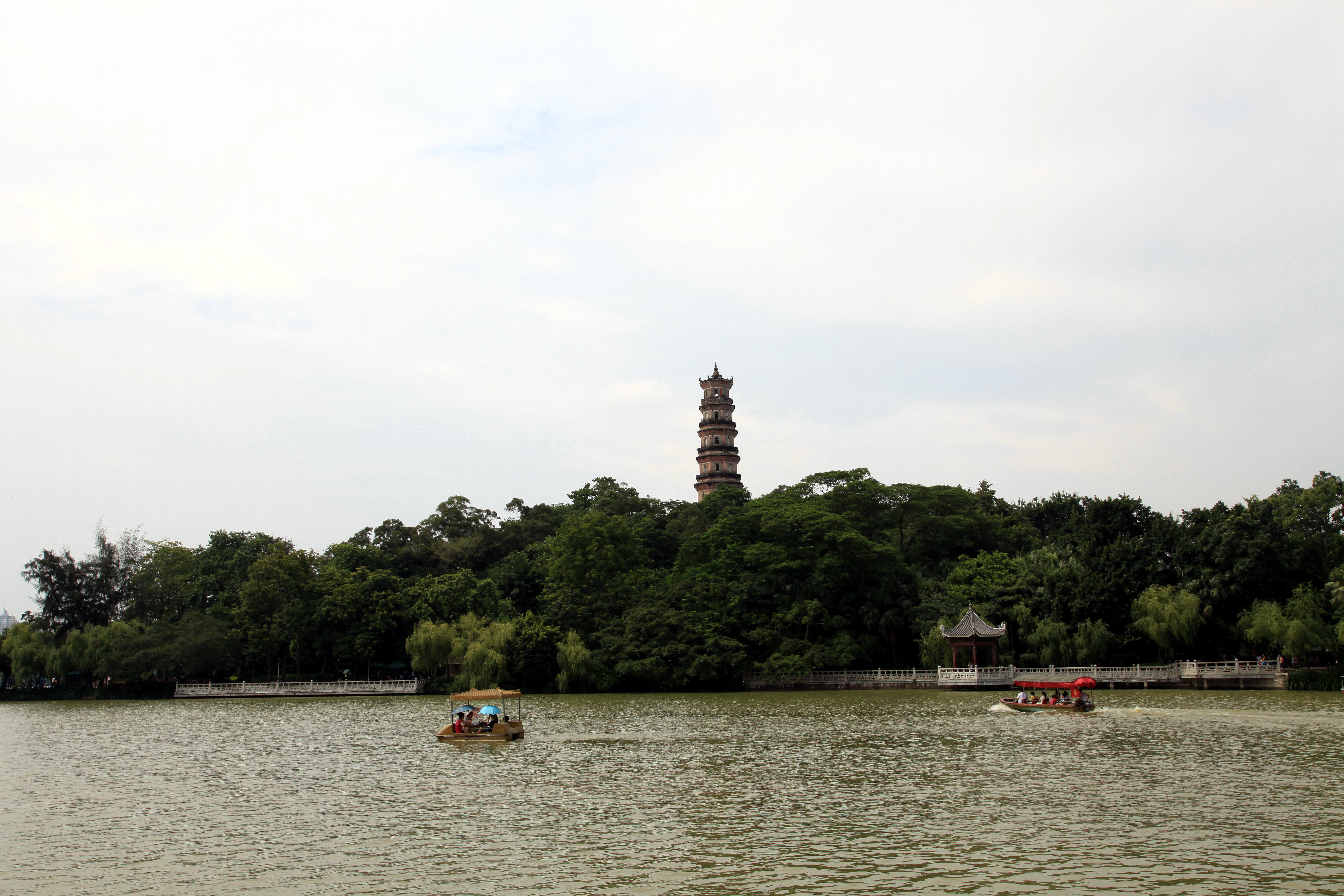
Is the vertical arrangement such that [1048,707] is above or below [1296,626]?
below

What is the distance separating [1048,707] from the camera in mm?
36469

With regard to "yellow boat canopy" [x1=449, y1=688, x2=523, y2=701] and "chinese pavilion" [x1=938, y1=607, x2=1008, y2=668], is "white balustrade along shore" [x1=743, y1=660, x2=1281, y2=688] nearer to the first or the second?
"chinese pavilion" [x1=938, y1=607, x2=1008, y2=668]

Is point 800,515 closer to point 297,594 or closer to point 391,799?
point 297,594

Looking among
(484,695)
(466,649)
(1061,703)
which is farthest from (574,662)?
(1061,703)

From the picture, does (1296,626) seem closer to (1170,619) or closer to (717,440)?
(1170,619)

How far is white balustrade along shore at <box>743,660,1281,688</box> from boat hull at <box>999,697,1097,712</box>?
9.83 m

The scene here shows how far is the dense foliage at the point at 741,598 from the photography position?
161ft

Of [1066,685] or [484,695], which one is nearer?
[484,695]

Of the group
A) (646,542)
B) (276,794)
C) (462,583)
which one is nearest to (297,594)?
(462,583)

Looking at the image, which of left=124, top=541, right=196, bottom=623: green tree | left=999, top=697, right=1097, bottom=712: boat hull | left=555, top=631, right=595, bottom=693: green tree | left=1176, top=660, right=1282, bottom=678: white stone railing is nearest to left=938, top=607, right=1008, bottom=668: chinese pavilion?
left=1176, top=660, right=1282, bottom=678: white stone railing

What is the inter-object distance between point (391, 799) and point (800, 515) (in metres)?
41.6

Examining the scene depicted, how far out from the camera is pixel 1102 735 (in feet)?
87.9

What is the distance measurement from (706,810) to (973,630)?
1440 inches

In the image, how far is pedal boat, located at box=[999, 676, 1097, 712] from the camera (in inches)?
1390
